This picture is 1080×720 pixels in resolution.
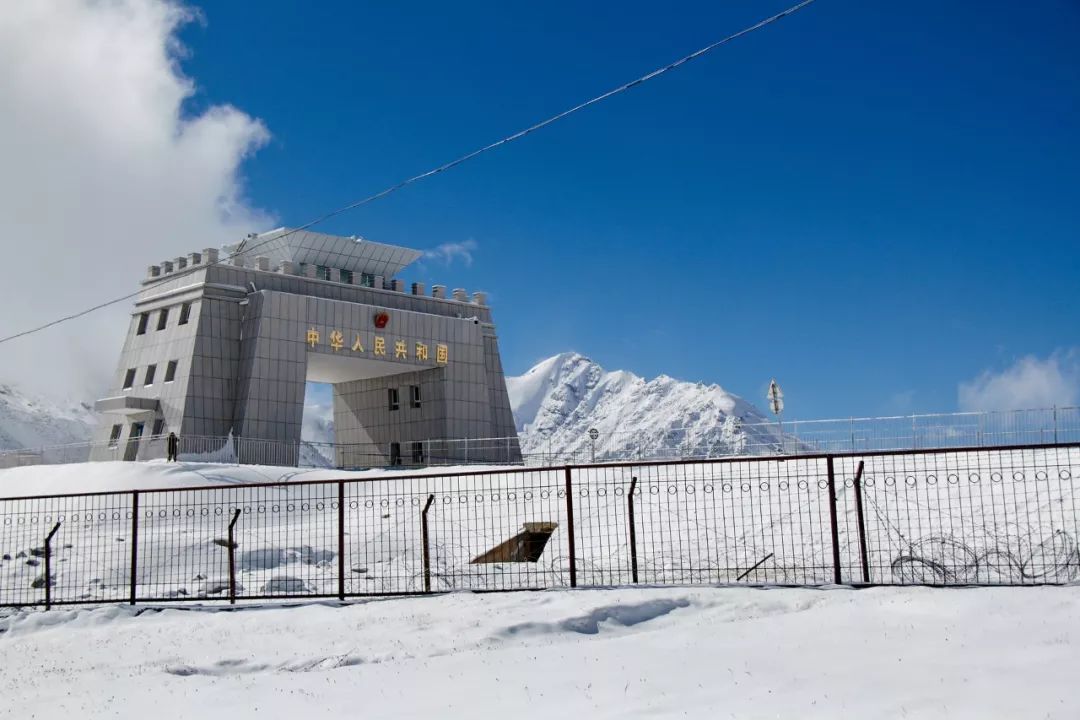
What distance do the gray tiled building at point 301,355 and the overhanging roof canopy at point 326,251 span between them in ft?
0.21

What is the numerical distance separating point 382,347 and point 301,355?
3727 mm

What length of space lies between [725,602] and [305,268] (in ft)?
123

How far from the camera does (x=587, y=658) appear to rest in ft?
35.0

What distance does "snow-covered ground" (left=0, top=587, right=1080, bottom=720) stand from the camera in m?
8.70

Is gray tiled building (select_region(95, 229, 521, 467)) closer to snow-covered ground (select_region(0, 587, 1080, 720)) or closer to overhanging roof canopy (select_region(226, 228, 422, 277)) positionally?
overhanging roof canopy (select_region(226, 228, 422, 277))

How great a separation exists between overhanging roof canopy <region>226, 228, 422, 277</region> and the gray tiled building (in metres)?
0.06

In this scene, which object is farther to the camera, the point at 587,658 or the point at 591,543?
the point at 591,543

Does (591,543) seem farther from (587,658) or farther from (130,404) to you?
(130,404)

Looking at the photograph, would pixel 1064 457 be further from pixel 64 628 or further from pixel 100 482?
pixel 100 482

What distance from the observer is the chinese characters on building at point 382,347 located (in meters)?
44.8

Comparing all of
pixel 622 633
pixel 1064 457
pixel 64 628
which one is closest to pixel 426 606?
pixel 622 633

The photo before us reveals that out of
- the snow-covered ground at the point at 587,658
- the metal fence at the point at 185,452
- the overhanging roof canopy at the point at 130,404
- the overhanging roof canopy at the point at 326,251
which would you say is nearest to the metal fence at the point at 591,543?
the snow-covered ground at the point at 587,658

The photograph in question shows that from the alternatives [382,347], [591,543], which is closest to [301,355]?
[382,347]

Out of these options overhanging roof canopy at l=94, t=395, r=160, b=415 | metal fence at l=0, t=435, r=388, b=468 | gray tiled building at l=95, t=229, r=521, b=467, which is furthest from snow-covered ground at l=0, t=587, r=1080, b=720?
overhanging roof canopy at l=94, t=395, r=160, b=415
